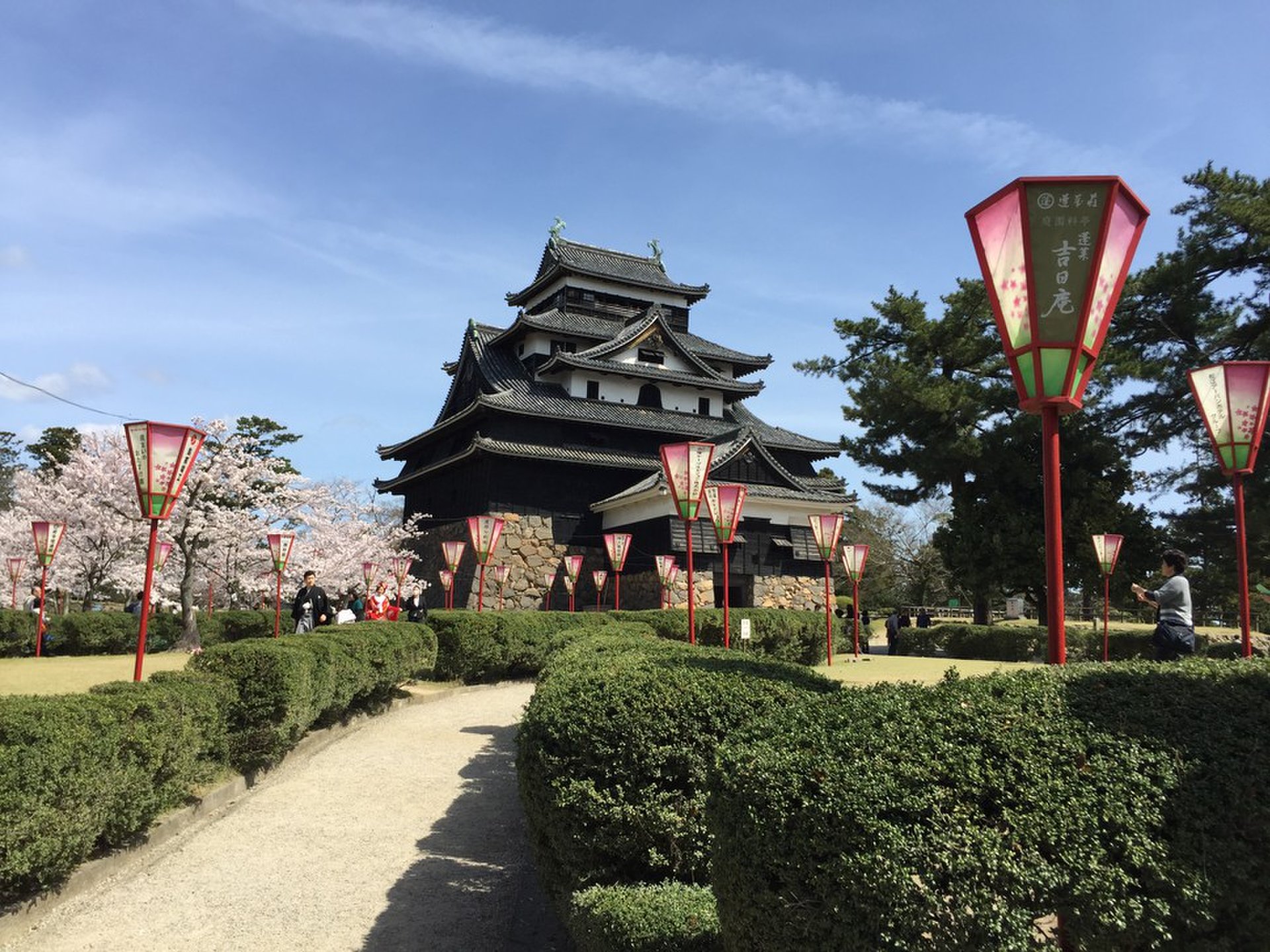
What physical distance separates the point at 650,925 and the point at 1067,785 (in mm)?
1607

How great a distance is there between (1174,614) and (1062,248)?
6.00 meters

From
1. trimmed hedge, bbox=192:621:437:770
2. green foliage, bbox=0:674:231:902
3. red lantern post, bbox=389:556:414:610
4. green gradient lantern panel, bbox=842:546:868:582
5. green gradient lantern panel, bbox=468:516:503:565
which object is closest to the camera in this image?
green foliage, bbox=0:674:231:902

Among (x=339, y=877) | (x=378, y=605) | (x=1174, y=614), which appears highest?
(x=1174, y=614)

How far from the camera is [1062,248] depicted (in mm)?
3756

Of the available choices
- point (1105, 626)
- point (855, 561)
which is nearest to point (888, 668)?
point (855, 561)

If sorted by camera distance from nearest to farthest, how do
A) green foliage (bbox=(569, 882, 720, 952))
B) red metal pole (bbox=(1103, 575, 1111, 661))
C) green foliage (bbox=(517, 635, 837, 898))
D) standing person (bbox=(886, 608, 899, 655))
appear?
green foliage (bbox=(569, 882, 720, 952)), green foliage (bbox=(517, 635, 837, 898)), red metal pole (bbox=(1103, 575, 1111, 661)), standing person (bbox=(886, 608, 899, 655))

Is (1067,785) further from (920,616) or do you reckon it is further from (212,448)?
(920,616)

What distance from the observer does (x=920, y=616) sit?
3300 cm

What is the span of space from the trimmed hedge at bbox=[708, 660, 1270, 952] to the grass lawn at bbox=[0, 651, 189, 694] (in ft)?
31.0

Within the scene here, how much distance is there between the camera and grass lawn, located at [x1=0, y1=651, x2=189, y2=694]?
1238 centimetres

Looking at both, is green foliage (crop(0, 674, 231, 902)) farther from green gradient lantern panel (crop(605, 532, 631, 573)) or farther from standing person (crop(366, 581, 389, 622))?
green gradient lantern panel (crop(605, 532, 631, 573))

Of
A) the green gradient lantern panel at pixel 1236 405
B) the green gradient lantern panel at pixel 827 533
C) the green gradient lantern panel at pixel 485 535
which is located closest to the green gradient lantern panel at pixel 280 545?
the green gradient lantern panel at pixel 485 535

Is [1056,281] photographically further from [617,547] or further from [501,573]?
[501,573]

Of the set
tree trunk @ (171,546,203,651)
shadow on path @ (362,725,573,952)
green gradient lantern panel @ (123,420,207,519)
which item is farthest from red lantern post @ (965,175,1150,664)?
tree trunk @ (171,546,203,651)
